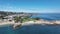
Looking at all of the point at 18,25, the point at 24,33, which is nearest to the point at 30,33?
the point at 24,33

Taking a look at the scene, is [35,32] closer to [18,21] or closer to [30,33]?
[30,33]

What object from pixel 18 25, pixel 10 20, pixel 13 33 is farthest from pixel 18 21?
pixel 13 33

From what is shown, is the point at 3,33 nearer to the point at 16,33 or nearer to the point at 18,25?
the point at 16,33

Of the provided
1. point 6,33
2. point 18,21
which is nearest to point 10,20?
point 18,21

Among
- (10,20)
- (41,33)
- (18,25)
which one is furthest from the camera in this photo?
(10,20)

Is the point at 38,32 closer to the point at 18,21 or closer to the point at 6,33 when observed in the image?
the point at 6,33

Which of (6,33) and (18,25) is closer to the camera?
(6,33)

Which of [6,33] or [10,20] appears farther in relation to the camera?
[10,20]

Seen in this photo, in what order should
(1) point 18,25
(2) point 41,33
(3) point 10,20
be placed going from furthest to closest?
(3) point 10,20 < (1) point 18,25 < (2) point 41,33
